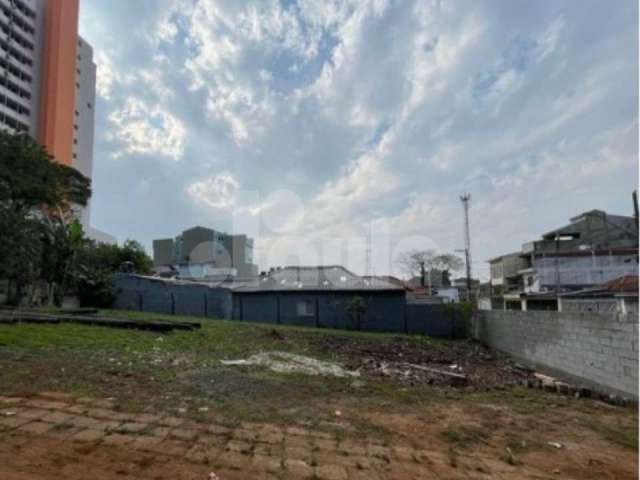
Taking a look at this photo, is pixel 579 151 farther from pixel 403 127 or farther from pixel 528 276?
pixel 528 276

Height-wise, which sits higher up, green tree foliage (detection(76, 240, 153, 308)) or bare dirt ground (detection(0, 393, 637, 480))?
green tree foliage (detection(76, 240, 153, 308))

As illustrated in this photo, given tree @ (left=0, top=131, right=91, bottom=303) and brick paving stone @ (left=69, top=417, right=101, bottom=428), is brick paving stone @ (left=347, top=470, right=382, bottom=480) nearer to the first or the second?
brick paving stone @ (left=69, top=417, right=101, bottom=428)

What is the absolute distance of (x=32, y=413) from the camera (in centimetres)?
340

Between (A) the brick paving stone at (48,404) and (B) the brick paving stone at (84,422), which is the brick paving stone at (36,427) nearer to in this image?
(B) the brick paving stone at (84,422)

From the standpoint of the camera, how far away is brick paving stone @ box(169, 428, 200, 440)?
121 inches

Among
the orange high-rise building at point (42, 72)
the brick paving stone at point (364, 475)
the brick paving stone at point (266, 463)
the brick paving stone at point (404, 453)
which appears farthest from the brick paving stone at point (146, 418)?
Answer: the orange high-rise building at point (42, 72)

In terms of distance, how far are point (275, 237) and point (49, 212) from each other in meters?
12.8

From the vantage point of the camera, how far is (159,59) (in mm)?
11297

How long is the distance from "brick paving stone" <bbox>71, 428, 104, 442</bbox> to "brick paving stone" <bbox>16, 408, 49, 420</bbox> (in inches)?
25.6

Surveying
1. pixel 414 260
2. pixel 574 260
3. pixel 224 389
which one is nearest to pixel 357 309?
pixel 224 389

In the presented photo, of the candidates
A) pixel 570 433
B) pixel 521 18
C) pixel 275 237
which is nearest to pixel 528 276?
pixel 275 237

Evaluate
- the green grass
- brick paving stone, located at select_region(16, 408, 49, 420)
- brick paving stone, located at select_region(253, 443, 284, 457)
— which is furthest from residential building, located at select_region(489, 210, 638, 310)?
brick paving stone, located at select_region(16, 408, 49, 420)

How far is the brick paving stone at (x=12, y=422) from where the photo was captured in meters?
3.06

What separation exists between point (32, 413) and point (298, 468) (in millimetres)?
2607
